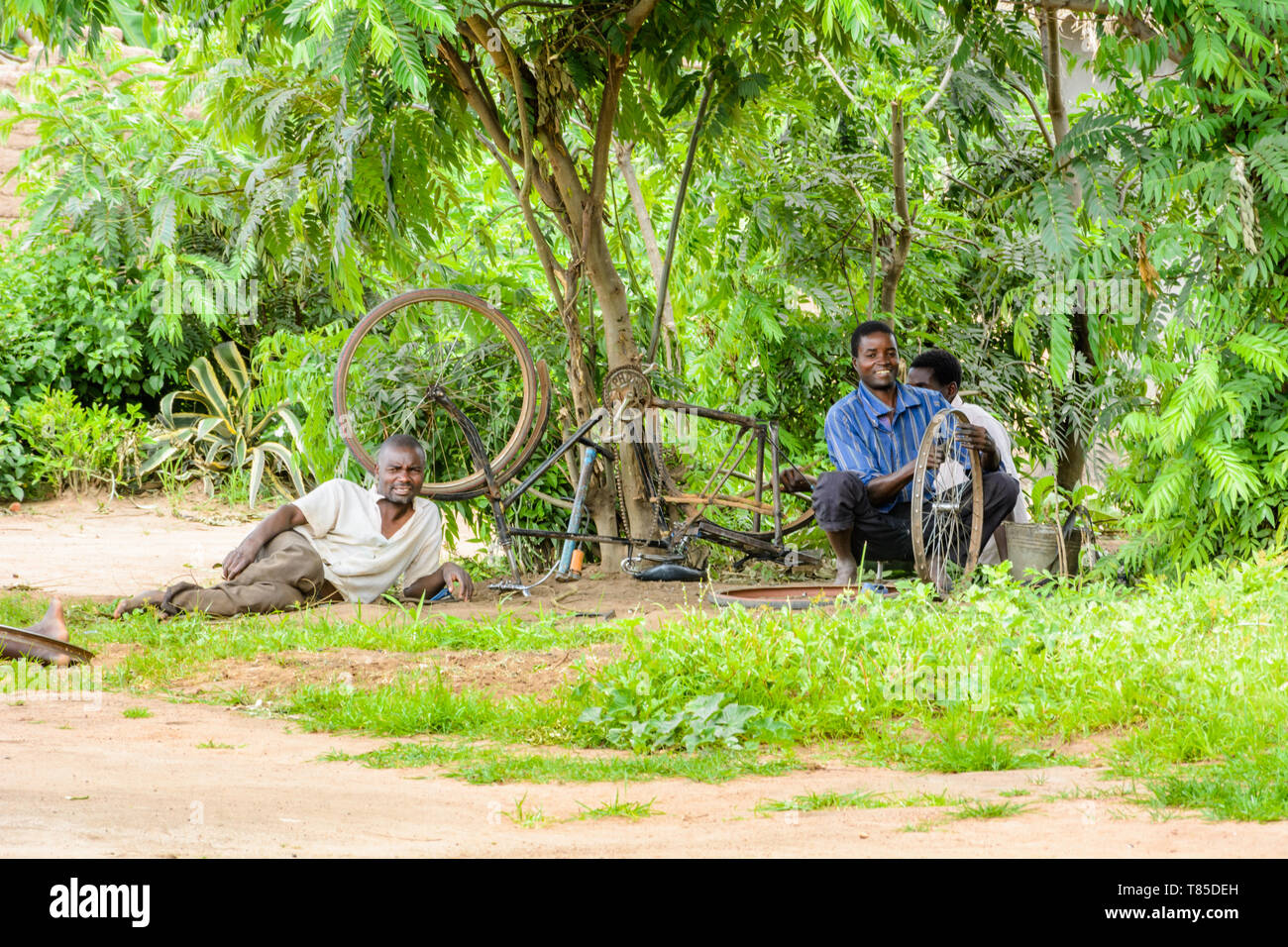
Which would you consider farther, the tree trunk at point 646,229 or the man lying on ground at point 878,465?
the tree trunk at point 646,229

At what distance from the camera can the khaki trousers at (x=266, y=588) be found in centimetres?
668

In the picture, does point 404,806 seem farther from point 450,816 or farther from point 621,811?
point 621,811

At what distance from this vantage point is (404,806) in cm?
336

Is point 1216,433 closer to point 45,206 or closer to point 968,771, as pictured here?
point 968,771

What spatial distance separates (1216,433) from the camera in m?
5.97

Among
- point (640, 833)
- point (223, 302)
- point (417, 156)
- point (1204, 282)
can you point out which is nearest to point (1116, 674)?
point (640, 833)

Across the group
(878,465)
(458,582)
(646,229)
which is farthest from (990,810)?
(646,229)

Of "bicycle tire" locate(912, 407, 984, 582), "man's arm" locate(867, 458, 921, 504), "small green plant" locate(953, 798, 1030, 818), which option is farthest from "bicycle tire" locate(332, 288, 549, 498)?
"small green plant" locate(953, 798, 1030, 818)

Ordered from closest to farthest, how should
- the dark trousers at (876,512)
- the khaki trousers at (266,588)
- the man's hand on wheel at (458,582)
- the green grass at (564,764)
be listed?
the green grass at (564,764), the dark trousers at (876,512), the khaki trousers at (266,588), the man's hand on wheel at (458,582)

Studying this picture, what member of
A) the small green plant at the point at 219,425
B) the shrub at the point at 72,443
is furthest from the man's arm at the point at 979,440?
the shrub at the point at 72,443

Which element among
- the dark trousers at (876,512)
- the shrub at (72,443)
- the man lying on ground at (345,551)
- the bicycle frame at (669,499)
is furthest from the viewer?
the shrub at (72,443)

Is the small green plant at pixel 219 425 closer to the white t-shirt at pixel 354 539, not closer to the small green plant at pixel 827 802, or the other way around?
the white t-shirt at pixel 354 539

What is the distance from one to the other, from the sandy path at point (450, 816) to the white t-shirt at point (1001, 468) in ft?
9.63

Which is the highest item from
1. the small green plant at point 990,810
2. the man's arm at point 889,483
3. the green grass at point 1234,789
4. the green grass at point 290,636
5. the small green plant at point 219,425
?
the small green plant at point 219,425
